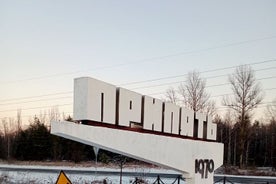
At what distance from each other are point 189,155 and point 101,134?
4.10m

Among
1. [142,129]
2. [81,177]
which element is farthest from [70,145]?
[142,129]

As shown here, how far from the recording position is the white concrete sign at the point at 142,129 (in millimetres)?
8516

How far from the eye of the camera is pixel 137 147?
32.8 feet

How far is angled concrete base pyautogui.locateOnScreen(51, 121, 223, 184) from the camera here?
8.34 meters

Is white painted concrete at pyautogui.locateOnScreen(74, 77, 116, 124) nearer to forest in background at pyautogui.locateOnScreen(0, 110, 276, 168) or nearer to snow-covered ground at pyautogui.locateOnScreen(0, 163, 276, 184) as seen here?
snow-covered ground at pyautogui.locateOnScreen(0, 163, 276, 184)

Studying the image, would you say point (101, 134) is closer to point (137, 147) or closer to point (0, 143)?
point (137, 147)

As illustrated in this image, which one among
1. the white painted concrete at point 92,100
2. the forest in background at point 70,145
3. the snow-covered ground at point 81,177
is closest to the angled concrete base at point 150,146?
the white painted concrete at point 92,100

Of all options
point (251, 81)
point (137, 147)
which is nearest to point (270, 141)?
point (251, 81)

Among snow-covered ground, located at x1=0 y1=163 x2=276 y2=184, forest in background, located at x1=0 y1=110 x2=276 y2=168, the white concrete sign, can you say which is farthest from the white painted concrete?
forest in background, located at x1=0 y1=110 x2=276 y2=168

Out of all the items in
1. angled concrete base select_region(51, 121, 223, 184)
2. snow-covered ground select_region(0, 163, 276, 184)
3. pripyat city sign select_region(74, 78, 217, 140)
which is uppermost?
pripyat city sign select_region(74, 78, 217, 140)

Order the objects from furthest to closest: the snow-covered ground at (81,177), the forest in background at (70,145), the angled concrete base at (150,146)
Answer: the forest in background at (70,145), the snow-covered ground at (81,177), the angled concrete base at (150,146)

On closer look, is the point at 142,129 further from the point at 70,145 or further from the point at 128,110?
the point at 70,145

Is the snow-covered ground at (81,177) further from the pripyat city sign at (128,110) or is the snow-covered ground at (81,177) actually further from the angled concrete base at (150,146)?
the pripyat city sign at (128,110)

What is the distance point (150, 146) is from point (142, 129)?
1.53 ft
